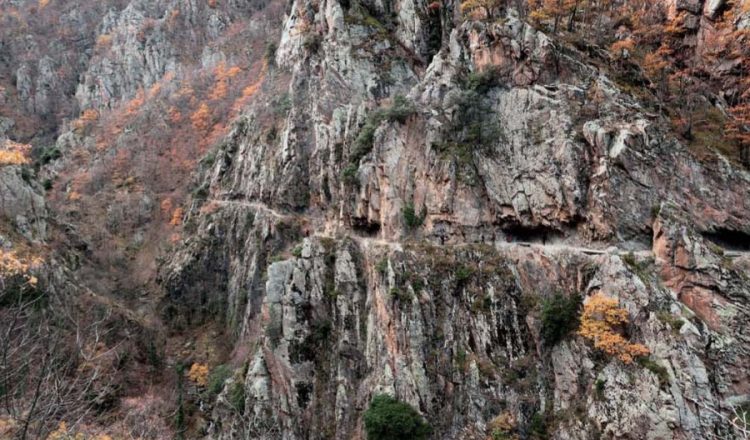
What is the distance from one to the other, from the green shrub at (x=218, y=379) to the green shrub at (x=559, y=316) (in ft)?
85.4

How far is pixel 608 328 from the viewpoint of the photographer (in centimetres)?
2238

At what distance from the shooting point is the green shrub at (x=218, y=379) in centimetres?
3678

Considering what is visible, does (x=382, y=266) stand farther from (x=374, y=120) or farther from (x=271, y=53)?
(x=271, y=53)

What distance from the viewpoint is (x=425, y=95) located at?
34500 millimetres

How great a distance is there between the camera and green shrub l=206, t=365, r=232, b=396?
36.8m

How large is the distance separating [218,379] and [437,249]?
21.8m

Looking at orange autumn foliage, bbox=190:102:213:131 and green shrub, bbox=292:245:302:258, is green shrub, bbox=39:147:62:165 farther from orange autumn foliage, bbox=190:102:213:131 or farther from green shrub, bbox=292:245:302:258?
green shrub, bbox=292:245:302:258

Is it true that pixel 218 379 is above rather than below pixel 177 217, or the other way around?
below

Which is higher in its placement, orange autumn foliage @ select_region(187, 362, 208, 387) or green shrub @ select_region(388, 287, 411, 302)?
green shrub @ select_region(388, 287, 411, 302)

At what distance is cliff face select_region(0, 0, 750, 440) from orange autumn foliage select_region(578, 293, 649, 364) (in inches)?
21.5

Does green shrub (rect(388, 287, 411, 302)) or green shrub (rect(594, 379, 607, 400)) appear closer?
green shrub (rect(594, 379, 607, 400))

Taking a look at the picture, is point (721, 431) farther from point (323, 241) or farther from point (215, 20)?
point (215, 20)

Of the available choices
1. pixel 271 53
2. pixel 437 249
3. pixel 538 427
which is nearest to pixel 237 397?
pixel 437 249

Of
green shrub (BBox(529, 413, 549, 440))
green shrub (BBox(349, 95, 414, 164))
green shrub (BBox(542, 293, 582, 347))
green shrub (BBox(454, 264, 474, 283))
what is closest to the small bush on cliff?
green shrub (BBox(529, 413, 549, 440))
